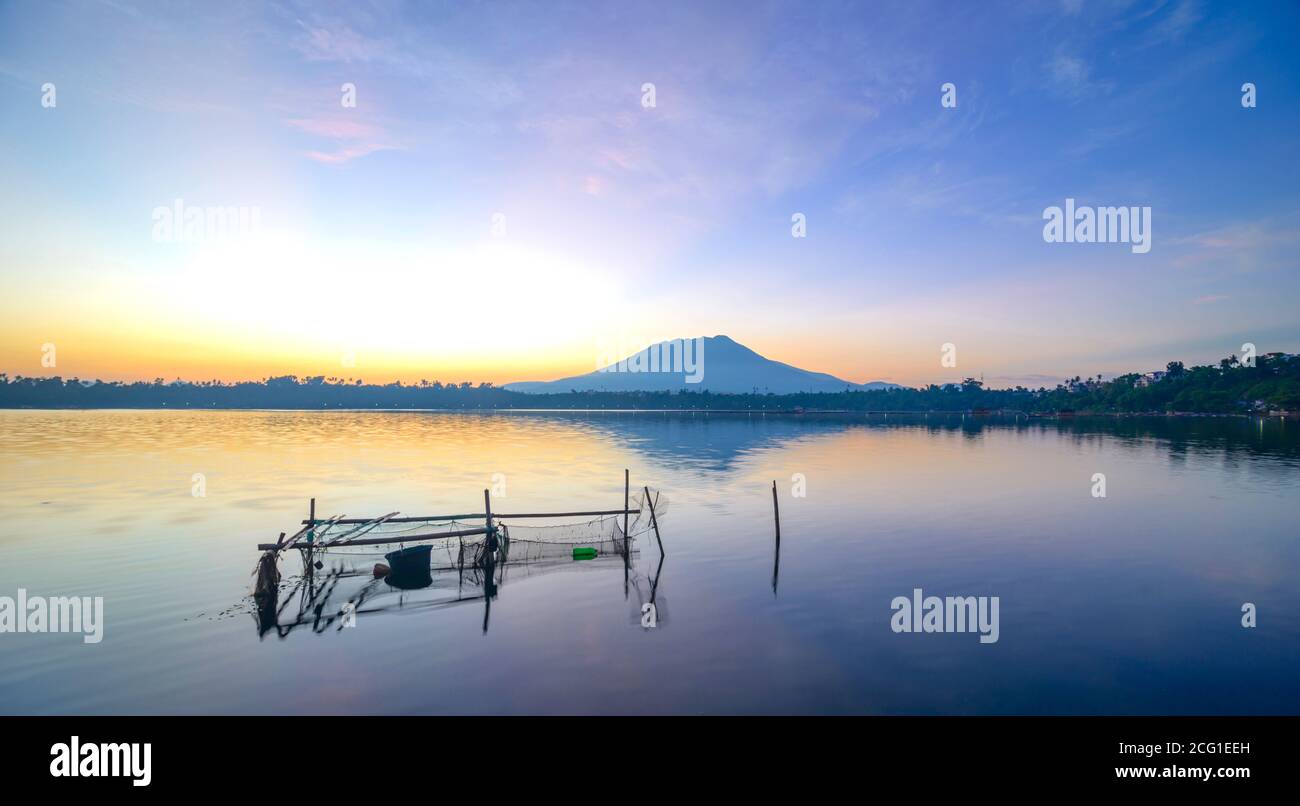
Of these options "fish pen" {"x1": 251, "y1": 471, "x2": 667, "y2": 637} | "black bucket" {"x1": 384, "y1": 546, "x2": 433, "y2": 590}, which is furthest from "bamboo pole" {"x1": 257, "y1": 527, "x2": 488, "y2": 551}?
"black bucket" {"x1": 384, "y1": 546, "x2": 433, "y2": 590}

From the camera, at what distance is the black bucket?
76.1 feet

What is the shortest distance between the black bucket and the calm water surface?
1040mm

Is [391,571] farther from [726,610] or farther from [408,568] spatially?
[726,610]

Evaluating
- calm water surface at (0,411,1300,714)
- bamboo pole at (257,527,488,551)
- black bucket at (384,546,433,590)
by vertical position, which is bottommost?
calm water surface at (0,411,1300,714)

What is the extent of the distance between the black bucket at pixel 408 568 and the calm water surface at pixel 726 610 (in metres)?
1.04

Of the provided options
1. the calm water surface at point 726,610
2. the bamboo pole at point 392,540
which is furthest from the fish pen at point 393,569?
the calm water surface at point 726,610

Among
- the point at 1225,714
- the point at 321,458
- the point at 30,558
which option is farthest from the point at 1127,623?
the point at 321,458

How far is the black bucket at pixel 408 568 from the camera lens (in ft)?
76.1

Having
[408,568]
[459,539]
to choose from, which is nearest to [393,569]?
[408,568]

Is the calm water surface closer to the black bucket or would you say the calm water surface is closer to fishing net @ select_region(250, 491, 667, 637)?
fishing net @ select_region(250, 491, 667, 637)

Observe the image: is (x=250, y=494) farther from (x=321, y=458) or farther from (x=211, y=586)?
(x=321, y=458)

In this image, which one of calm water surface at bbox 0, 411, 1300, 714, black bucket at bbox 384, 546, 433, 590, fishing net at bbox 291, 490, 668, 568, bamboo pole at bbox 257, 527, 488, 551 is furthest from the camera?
fishing net at bbox 291, 490, 668, 568

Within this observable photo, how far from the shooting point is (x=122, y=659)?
16547mm
